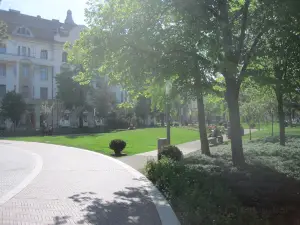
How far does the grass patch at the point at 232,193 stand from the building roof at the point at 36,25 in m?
54.8

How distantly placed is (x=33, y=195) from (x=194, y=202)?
418 centimetres

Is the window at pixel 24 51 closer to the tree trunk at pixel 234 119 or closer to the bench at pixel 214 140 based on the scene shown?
the bench at pixel 214 140

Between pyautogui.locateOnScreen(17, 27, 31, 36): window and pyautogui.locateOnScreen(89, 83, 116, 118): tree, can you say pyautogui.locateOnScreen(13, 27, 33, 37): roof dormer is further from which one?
pyautogui.locateOnScreen(89, 83, 116, 118): tree

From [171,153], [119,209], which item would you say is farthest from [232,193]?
[171,153]

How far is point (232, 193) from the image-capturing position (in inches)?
303

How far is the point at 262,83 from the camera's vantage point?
32.9ft

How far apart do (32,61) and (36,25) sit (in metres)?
8.67

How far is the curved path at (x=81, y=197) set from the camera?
22.7 feet

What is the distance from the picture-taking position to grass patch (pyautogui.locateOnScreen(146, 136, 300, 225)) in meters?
6.34

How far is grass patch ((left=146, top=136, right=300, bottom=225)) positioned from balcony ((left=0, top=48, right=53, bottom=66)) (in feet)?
170

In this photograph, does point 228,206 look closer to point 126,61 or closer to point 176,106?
point 126,61

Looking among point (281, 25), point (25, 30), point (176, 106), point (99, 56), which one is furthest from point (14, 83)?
point (281, 25)

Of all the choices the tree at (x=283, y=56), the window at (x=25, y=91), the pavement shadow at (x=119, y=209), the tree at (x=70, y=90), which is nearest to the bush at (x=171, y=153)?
the pavement shadow at (x=119, y=209)

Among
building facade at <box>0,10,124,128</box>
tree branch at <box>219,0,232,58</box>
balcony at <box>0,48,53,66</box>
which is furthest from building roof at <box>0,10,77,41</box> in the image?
tree branch at <box>219,0,232,58</box>
